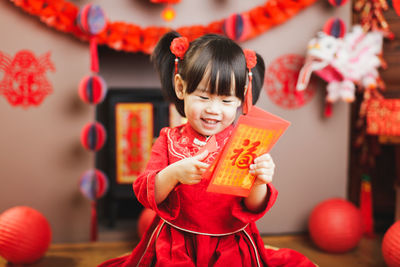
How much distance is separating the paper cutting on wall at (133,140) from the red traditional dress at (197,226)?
83 cm

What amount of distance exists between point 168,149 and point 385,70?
1481mm

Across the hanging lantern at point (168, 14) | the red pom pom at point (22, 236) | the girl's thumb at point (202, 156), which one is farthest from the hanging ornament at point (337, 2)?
the red pom pom at point (22, 236)

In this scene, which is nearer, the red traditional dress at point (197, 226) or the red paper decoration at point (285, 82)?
the red traditional dress at point (197, 226)

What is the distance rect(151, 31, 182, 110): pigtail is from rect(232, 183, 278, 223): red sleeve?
386 millimetres

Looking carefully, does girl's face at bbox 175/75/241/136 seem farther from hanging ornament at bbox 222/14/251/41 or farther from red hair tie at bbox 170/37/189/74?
hanging ornament at bbox 222/14/251/41

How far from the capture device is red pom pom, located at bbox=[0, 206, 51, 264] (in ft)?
4.65

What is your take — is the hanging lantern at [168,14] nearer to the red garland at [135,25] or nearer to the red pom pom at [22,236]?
the red garland at [135,25]

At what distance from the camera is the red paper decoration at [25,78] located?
5.42 ft

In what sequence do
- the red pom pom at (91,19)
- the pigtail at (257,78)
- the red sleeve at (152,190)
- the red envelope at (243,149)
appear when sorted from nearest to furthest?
1. the red envelope at (243,149)
2. the red sleeve at (152,190)
3. the pigtail at (257,78)
4. the red pom pom at (91,19)

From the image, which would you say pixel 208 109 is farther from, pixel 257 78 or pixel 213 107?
pixel 257 78

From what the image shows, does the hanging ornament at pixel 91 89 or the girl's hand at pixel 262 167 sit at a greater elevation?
the hanging ornament at pixel 91 89

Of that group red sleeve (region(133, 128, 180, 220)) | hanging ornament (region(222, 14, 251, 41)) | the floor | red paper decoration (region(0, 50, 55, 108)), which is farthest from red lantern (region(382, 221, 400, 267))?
red paper decoration (region(0, 50, 55, 108))

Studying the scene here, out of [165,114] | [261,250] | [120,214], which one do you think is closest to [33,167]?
[120,214]

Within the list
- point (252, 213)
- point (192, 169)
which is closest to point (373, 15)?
point (252, 213)
